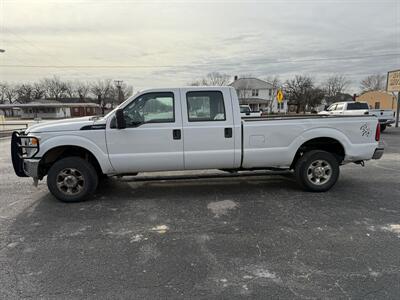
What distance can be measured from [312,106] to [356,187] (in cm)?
7163

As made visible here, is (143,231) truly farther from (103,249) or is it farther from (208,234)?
(208,234)

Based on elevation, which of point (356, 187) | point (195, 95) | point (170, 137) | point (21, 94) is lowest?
point (356, 187)

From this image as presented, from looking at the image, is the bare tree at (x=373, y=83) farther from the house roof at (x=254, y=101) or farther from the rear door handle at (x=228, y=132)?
the rear door handle at (x=228, y=132)

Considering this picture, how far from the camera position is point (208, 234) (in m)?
3.88

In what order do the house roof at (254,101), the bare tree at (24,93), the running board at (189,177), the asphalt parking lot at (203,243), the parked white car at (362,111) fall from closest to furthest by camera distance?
the asphalt parking lot at (203,243) < the running board at (189,177) < the parked white car at (362,111) < the house roof at (254,101) < the bare tree at (24,93)

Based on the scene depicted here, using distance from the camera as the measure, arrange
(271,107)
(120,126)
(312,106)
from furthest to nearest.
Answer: (312,106) → (271,107) → (120,126)

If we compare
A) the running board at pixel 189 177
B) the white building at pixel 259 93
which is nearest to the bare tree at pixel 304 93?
the white building at pixel 259 93

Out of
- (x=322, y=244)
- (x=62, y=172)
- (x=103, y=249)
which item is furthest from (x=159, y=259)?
(x=62, y=172)

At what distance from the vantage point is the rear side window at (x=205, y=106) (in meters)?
5.16

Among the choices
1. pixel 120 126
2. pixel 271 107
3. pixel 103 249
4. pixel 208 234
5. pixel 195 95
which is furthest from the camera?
pixel 271 107

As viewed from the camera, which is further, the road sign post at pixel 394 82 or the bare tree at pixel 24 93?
the bare tree at pixel 24 93

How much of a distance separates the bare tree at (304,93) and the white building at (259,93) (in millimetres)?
5837

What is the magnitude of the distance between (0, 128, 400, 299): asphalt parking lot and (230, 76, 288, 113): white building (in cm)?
6281

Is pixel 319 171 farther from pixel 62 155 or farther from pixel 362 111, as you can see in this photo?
pixel 362 111
